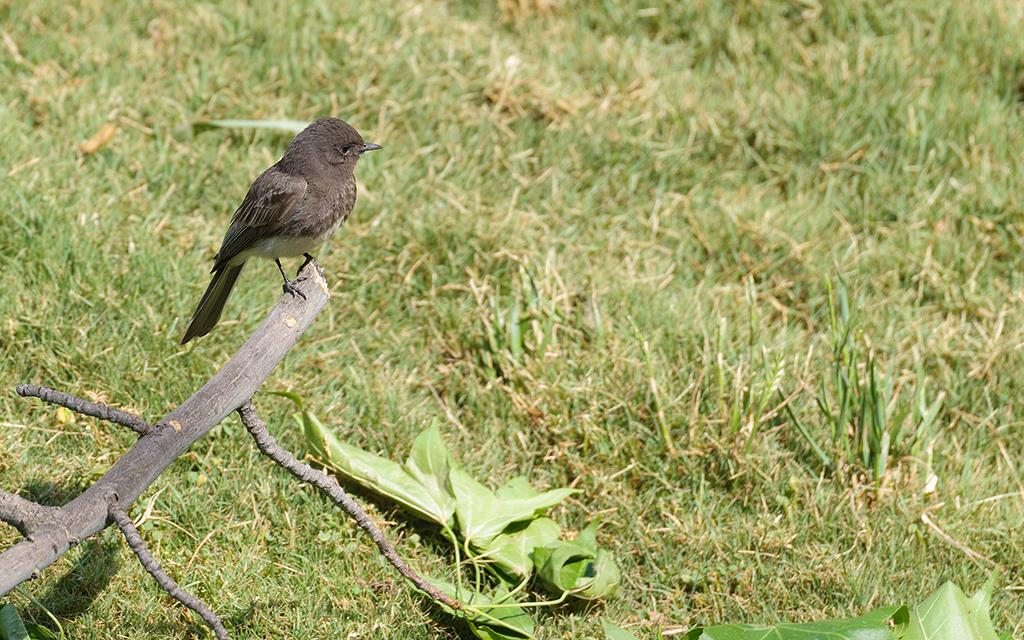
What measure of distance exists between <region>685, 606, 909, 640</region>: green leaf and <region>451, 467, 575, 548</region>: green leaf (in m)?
0.90

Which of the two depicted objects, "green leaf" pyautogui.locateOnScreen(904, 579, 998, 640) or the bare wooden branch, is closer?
the bare wooden branch

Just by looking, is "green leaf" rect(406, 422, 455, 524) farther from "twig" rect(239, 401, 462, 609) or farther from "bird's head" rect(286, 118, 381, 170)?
"bird's head" rect(286, 118, 381, 170)

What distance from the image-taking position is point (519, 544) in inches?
161

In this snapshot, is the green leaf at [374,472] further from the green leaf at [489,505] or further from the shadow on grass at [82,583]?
the shadow on grass at [82,583]

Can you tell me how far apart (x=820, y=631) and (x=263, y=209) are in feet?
8.29

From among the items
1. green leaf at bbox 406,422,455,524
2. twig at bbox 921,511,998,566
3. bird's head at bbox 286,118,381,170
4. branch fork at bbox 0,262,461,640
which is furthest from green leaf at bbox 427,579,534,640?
bird's head at bbox 286,118,381,170

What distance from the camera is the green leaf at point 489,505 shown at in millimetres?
4066

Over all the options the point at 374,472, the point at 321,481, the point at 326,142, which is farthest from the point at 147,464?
the point at 326,142

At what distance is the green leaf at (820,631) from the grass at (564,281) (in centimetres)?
71

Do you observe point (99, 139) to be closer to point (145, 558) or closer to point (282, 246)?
point (282, 246)

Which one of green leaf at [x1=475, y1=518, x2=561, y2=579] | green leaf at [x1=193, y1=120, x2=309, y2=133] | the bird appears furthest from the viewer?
green leaf at [x1=193, y1=120, x2=309, y2=133]

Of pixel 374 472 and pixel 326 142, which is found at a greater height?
pixel 326 142

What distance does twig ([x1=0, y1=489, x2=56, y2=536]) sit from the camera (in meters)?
2.92

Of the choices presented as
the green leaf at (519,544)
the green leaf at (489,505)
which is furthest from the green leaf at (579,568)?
the green leaf at (489,505)
